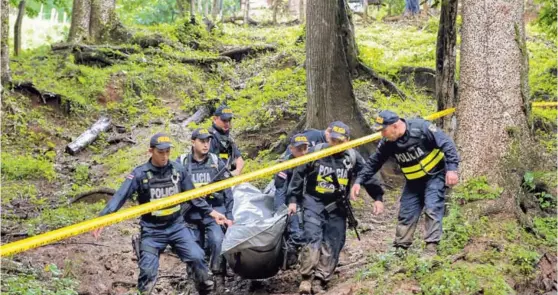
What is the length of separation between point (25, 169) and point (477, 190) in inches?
328

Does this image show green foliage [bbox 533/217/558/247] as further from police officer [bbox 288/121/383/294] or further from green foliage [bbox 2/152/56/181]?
green foliage [bbox 2/152/56/181]

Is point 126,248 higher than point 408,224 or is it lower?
lower

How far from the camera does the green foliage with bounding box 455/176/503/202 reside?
290 inches

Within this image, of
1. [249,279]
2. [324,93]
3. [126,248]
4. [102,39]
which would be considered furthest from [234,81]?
[249,279]

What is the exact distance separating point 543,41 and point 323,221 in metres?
16.2

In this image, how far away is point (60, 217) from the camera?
894 centimetres

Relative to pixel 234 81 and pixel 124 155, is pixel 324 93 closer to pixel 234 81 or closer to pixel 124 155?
pixel 124 155

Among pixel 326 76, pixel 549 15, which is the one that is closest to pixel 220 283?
pixel 326 76

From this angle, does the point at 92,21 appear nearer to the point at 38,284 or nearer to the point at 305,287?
the point at 38,284

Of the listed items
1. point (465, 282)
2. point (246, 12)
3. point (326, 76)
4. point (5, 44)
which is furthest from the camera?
point (246, 12)

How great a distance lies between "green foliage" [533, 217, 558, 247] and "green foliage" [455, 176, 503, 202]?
2.04 ft

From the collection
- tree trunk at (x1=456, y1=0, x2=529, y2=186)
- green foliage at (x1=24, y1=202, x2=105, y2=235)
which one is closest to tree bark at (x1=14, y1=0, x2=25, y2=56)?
green foliage at (x1=24, y1=202, x2=105, y2=235)

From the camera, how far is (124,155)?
509 inches

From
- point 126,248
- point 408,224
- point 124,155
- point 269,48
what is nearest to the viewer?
point 408,224
